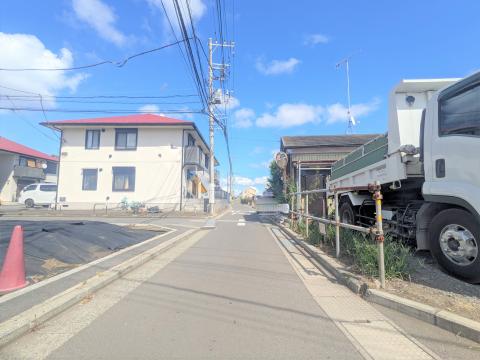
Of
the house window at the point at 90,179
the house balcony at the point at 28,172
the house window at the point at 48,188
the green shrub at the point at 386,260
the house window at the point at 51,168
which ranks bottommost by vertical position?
the green shrub at the point at 386,260

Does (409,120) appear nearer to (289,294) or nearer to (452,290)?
(452,290)

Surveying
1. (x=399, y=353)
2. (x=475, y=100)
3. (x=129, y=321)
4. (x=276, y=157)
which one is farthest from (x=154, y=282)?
(x=276, y=157)

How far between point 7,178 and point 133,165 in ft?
60.5

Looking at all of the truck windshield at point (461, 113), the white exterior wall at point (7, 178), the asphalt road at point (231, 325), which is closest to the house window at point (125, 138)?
the white exterior wall at point (7, 178)

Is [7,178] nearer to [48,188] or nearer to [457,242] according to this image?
[48,188]

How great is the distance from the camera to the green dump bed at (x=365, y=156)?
7.10 m

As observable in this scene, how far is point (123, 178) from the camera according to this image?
26.9 meters

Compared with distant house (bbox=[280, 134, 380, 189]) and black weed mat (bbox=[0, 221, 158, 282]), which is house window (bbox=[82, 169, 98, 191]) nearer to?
distant house (bbox=[280, 134, 380, 189])

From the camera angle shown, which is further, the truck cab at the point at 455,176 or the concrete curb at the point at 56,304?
the truck cab at the point at 455,176

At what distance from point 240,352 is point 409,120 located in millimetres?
5498

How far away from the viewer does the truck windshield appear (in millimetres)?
4242

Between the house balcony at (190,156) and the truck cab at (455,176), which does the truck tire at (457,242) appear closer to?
the truck cab at (455,176)

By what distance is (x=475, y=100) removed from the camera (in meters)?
4.31

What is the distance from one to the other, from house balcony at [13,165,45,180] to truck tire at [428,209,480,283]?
40.8 meters
